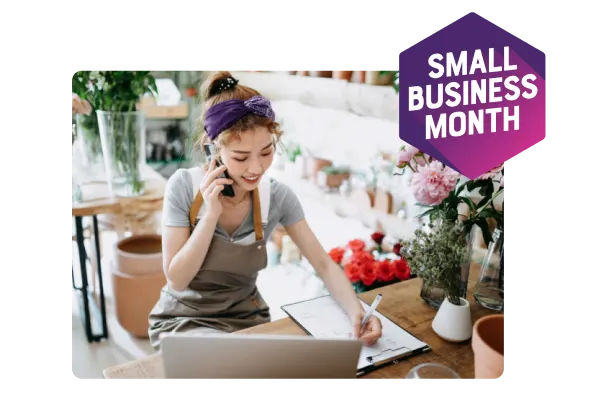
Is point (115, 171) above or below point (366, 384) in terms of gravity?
above

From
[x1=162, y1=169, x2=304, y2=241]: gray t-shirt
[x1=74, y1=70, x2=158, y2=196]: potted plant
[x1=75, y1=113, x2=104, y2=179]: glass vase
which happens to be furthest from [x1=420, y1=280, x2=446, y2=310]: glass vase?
[x1=75, y1=113, x2=104, y2=179]: glass vase

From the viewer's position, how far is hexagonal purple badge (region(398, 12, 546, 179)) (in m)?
0.68

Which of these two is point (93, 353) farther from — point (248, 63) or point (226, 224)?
point (248, 63)

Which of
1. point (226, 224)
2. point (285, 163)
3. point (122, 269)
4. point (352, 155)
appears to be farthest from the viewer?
point (285, 163)

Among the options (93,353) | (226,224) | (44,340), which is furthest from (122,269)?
(44,340)

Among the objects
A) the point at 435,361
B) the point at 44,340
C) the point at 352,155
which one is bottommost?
the point at 435,361

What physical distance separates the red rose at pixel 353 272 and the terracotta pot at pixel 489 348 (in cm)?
44

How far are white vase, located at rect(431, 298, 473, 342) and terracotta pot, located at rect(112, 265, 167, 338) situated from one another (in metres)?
1.24

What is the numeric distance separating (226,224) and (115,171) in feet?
2.69

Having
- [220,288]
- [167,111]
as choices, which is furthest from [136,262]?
[167,111]

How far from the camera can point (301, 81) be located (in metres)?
1.70

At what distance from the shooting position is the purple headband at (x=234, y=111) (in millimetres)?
947

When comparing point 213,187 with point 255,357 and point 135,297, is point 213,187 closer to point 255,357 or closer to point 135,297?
point 255,357

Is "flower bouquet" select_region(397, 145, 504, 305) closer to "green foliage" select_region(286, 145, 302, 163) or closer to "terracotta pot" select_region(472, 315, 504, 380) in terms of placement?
"terracotta pot" select_region(472, 315, 504, 380)
